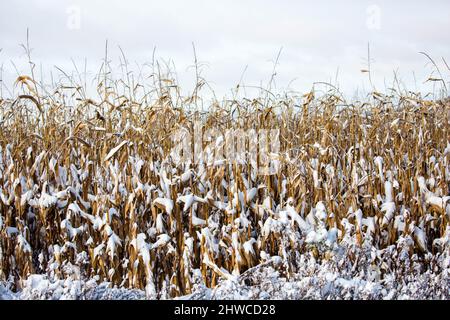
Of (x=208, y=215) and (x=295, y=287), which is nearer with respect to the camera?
(x=295, y=287)

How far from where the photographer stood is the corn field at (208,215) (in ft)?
9.11

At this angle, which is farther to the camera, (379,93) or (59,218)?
(379,93)

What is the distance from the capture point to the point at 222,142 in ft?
10.4

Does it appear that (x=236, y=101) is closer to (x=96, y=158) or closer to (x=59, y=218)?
(x=96, y=158)

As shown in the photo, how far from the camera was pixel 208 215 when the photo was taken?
3016 millimetres

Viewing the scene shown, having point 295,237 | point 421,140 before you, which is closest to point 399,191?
point 421,140

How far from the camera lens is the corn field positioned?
2.78 meters

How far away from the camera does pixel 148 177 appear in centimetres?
316

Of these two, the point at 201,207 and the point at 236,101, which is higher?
the point at 236,101
